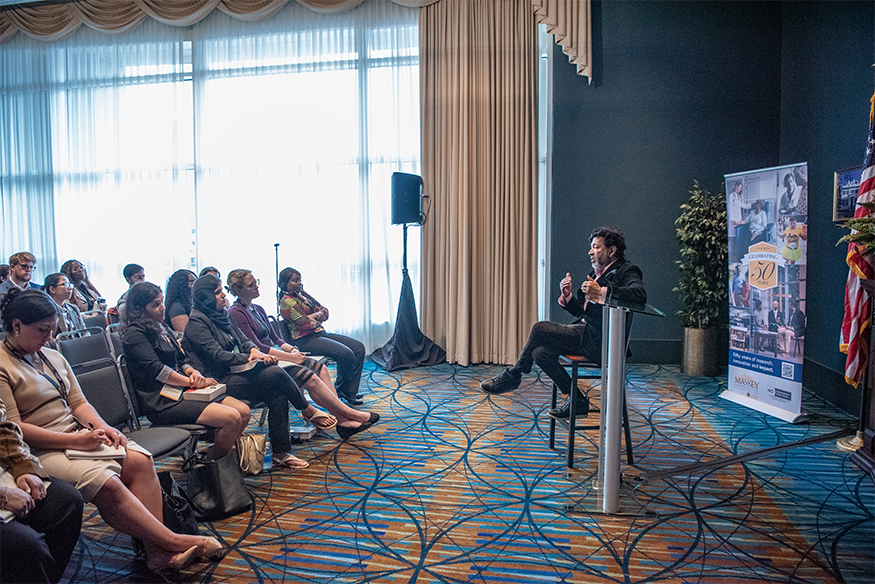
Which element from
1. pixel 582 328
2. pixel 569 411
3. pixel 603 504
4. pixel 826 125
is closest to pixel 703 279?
pixel 826 125

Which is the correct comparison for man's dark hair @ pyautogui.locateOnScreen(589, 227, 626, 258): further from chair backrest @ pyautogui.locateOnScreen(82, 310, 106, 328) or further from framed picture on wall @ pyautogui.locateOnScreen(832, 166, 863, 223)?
chair backrest @ pyautogui.locateOnScreen(82, 310, 106, 328)

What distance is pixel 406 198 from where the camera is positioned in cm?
587

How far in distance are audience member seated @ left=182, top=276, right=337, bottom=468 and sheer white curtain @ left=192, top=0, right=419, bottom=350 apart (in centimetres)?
312

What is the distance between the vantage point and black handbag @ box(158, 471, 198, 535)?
2318 mm

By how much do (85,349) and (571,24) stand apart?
5.29m

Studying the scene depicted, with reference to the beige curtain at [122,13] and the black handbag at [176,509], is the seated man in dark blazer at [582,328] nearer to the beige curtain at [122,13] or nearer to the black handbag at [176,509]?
the black handbag at [176,509]

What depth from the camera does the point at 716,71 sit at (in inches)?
226

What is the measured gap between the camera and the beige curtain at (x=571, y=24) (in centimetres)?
574

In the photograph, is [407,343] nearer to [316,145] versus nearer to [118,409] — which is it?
[316,145]

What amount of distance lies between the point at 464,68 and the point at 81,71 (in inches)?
188

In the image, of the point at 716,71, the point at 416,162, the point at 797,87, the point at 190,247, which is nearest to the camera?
the point at 797,87

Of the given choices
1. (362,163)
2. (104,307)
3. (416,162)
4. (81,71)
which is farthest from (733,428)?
(81,71)

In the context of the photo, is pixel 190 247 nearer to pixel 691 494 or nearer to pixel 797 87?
pixel 691 494

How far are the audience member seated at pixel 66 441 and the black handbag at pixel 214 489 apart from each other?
41 cm
